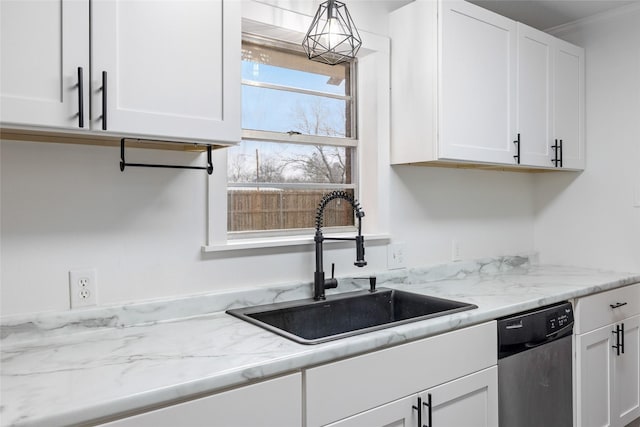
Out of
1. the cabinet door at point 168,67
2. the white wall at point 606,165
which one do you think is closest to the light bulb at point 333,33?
the cabinet door at point 168,67

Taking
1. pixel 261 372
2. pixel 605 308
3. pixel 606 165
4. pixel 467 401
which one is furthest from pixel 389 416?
pixel 606 165

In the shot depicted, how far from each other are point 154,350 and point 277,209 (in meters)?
0.93

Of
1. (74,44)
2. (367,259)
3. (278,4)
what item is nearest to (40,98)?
(74,44)

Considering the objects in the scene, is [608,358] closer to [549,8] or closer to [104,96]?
[549,8]

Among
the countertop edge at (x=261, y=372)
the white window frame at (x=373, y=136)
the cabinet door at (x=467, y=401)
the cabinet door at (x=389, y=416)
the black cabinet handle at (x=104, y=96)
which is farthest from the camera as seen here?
the white window frame at (x=373, y=136)

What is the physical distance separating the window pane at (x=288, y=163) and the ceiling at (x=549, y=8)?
116 centimetres

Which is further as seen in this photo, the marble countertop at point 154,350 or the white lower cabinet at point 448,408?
the white lower cabinet at point 448,408

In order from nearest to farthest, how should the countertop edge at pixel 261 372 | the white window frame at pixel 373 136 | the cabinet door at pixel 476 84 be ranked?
the countertop edge at pixel 261 372
the cabinet door at pixel 476 84
the white window frame at pixel 373 136

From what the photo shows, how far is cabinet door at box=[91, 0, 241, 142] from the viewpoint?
1272mm

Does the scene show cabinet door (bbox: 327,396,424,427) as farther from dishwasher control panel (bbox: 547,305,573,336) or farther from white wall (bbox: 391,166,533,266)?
white wall (bbox: 391,166,533,266)

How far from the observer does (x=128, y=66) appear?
4.29 feet

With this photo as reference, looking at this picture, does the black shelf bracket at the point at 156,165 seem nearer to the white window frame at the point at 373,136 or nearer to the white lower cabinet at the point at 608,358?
the white window frame at the point at 373,136

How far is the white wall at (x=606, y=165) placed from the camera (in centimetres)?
267

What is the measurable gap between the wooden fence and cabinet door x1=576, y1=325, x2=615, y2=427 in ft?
4.08
